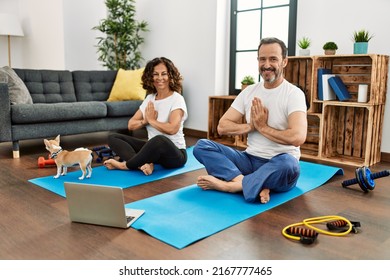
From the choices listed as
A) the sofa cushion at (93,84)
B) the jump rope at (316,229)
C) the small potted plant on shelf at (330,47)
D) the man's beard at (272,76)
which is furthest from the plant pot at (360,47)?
the sofa cushion at (93,84)

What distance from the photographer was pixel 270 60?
2186 millimetres

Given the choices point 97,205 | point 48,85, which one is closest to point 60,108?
point 48,85

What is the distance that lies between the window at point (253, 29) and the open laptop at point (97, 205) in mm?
2764

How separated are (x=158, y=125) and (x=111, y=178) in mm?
490

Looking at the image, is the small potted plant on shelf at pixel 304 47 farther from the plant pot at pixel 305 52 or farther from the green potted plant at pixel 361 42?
the green potted plant at pixel 361 42

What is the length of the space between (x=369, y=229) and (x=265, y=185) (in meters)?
0.57

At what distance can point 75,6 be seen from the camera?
18.2 feet

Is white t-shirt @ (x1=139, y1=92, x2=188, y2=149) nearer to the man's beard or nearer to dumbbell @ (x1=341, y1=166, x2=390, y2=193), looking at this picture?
the man's beard

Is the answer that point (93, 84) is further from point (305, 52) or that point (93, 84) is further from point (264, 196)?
point (264, 196)

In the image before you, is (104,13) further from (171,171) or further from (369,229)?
(369,229)

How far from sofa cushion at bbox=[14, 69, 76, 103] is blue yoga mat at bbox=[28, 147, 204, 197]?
132 cm

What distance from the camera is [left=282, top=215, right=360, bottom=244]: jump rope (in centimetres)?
171

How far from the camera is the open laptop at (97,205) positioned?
175 cm

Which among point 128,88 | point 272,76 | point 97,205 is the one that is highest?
point 272,76
